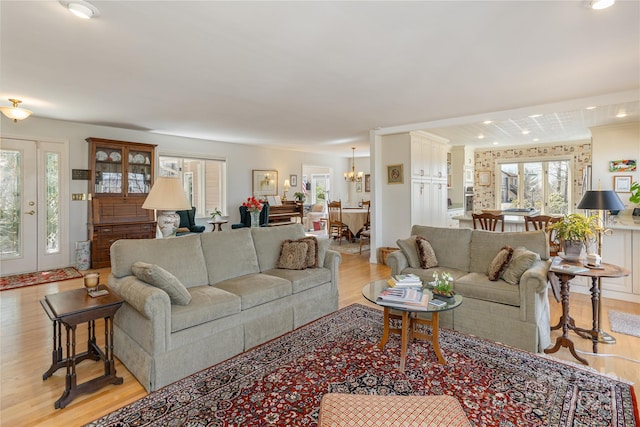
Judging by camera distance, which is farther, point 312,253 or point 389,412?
point 312,253

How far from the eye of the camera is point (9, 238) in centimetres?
512

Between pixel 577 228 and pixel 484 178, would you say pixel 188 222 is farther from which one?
pixel 484 178

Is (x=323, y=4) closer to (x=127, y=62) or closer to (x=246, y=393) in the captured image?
(x=127, y=62)

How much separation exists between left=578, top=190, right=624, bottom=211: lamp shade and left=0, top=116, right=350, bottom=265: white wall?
6.94 metres

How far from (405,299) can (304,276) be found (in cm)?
113

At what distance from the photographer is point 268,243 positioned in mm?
3584

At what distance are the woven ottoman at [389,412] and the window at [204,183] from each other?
705 cm

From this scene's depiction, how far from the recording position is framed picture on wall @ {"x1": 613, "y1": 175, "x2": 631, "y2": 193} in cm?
557

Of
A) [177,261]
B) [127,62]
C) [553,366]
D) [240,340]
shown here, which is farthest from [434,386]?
[127,62]

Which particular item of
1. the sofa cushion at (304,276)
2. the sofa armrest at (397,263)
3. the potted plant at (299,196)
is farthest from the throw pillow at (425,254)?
the potted plant at (299,196)

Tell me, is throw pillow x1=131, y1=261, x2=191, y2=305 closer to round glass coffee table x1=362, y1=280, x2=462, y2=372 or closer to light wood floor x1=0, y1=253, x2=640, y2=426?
light wood floor x1=0, y1=253, x2=640, y2=426

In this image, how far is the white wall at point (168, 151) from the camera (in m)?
5.34

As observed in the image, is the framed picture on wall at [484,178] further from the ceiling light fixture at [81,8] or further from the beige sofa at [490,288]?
the ceiling light fixture at [81,8]

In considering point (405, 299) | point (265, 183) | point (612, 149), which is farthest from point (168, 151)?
point (612, 149)
